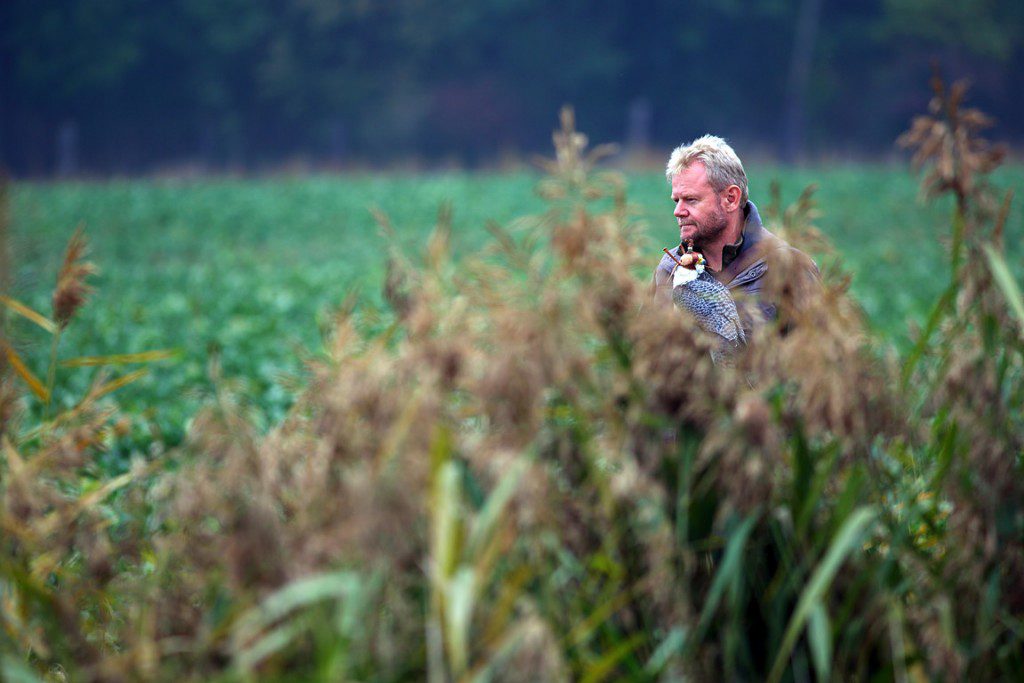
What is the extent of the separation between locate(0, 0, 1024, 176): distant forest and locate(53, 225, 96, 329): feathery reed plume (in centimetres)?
4964

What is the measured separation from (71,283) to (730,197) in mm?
2017

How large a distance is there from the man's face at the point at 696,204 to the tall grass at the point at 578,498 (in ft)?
3.41

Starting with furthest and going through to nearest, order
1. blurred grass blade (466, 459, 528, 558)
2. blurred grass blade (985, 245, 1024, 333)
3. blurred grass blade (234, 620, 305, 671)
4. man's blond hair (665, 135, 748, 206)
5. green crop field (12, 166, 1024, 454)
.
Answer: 1. green crop field (12, 166, 1024, 454)
2. man's blond hair (665, 135, 748, 206)
3. blurred grass blade (985, 245, 1024, 333)
4. blurred grass blade (466, 459, 528, 558)
5. blurred grass blade (234, 620, 305, 671)

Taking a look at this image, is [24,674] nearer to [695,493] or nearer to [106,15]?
[695,493]

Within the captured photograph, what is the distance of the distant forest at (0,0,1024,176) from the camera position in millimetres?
53125

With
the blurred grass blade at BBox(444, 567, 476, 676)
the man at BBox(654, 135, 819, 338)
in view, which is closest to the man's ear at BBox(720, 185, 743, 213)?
the man at BBox(654, 135, 819, 338)

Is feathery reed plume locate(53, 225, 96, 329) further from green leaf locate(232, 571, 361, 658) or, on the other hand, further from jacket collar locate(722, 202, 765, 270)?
jacket collar locate(722, 202, 765, 270)

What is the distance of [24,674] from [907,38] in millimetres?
64665

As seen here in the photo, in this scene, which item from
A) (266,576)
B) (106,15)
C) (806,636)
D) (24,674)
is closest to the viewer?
(24,674)

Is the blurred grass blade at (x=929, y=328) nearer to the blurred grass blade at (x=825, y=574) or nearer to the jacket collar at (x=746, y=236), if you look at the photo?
the blurred grass blade at (x=825, y=574)

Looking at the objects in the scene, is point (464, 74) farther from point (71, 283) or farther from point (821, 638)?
point (821, 638)

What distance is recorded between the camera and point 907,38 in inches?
2404

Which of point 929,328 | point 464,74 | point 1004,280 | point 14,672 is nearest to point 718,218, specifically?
point 929,328

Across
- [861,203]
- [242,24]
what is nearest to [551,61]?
[242,24]
